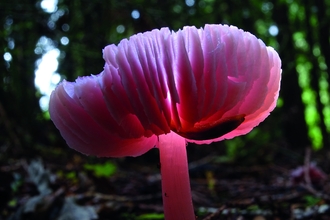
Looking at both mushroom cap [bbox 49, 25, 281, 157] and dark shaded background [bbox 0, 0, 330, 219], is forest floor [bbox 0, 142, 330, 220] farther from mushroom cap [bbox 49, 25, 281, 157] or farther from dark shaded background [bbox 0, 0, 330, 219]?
dark shaded background [bbox 0, 0, 330, 219]

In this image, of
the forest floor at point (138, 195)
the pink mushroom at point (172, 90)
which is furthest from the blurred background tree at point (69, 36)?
the pink mushroom at point (172, 90)

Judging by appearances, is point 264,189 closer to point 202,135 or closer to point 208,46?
point 202,135

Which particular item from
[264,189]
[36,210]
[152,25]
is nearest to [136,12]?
[152,25]

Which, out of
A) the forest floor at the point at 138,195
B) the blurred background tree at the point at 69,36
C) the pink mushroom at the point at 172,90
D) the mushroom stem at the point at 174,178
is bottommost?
the forest floor at the point at 138,195

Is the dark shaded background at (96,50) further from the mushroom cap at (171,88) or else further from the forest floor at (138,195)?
the mushroom cap at (171,88)

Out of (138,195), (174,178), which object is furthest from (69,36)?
(174,178)

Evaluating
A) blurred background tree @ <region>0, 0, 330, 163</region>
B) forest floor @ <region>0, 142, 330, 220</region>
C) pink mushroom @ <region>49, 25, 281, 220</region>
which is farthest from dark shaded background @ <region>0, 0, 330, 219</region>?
pink mushroom @ <region>49, 25, 281, 220</region>

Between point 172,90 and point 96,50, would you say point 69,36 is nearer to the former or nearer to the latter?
point 96,50
